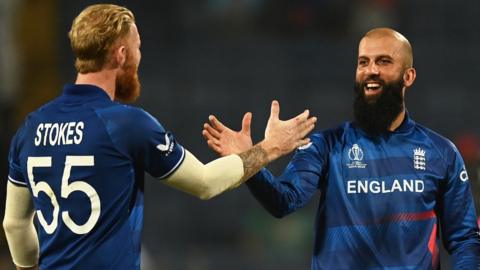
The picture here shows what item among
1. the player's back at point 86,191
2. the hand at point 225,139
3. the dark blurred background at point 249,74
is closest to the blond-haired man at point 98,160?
the player's back at point 86,191

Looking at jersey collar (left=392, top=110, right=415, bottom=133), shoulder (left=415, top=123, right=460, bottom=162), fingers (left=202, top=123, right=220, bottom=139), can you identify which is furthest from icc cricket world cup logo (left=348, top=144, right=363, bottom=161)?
fingers (left=202, top=123, right=220, bottom=139)

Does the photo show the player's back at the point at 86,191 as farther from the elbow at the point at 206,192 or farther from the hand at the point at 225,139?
the hand at the point at 225,139

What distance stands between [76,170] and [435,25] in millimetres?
10519

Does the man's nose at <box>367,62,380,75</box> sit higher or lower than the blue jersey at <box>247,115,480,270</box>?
higher

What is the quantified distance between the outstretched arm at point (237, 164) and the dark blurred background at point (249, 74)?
25.7 feet

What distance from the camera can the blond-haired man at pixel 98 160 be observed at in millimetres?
3945

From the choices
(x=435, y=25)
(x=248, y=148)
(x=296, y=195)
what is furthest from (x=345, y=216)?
(x=435, y=25)

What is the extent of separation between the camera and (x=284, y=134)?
4.41 m

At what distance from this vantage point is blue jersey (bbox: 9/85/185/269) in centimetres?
394

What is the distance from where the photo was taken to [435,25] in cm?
1379

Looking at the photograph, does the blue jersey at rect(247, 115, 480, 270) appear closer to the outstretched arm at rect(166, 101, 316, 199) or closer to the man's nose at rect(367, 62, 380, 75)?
the outstretched arm at rect(166, 101, 316, 199)

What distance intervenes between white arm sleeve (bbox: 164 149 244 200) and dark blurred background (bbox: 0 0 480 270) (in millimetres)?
8020

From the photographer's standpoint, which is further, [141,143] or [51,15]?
[51,15]

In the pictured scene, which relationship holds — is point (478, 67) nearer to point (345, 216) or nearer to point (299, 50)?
point (299, 50)
